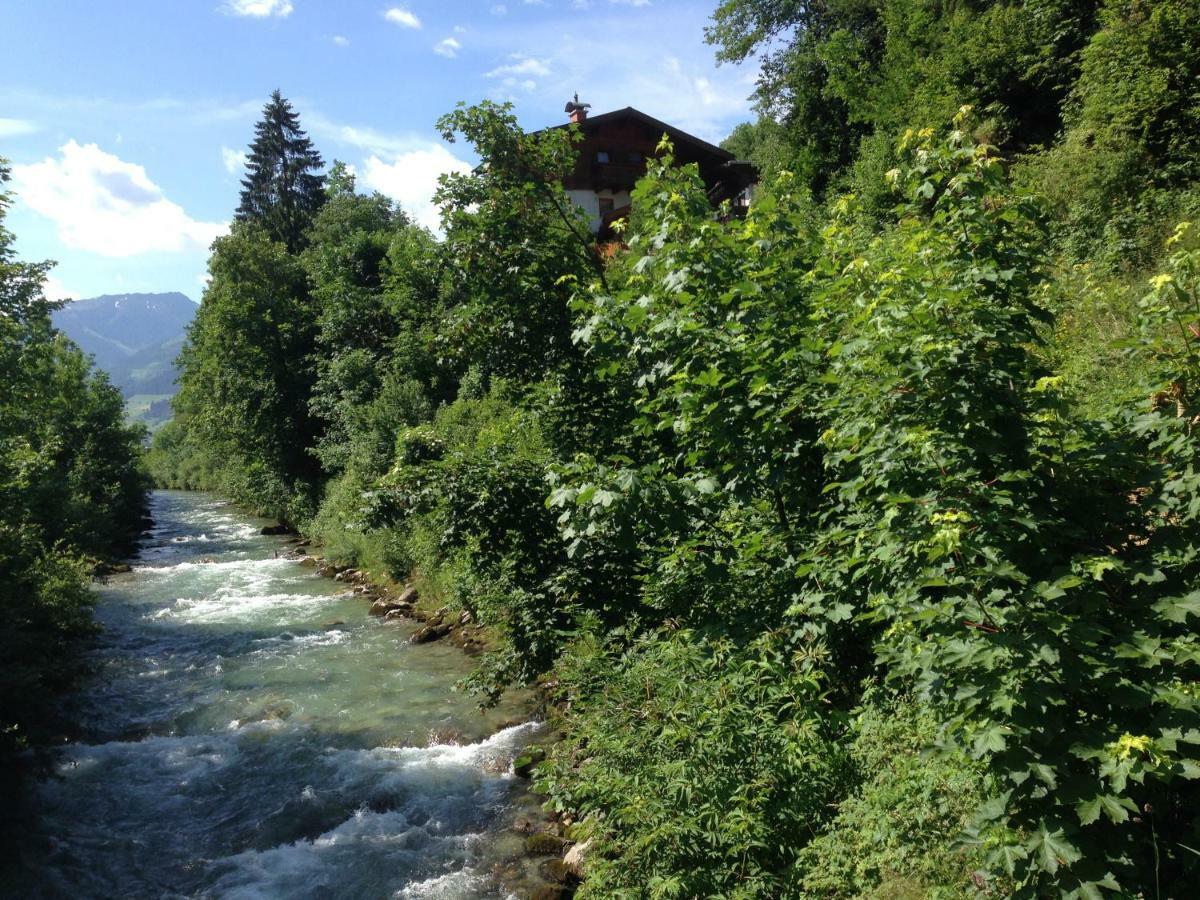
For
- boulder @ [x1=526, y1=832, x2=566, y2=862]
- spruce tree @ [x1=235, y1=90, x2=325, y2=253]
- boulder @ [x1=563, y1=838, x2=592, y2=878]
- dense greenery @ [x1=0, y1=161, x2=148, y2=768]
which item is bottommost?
boulder @ [x1=526, y1=832, x2=566, y2=862]

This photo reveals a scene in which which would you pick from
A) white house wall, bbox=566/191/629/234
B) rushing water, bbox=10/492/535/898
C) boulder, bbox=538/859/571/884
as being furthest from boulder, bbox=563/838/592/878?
white house wall, bbox=566/191/629/234

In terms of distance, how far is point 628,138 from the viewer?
132 ft

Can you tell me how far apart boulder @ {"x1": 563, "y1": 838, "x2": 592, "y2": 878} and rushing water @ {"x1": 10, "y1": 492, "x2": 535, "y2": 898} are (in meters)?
0.78

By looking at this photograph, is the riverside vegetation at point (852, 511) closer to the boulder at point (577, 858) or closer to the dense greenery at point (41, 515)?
the boulder at point (577, 858)

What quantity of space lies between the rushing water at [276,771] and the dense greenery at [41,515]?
38.9 inches

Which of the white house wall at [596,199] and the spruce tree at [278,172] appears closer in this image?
the white house wall at [596,199]

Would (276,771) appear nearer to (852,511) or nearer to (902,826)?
(902,826)

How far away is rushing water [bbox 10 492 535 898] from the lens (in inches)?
323

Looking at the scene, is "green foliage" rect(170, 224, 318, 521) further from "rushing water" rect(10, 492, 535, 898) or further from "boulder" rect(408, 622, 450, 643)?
"boulder" rect(408, 622, 450, 643)

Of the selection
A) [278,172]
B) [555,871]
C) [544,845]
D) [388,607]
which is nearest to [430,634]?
[388,607]

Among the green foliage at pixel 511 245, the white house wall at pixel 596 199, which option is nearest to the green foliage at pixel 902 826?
the green foliage at pixel 511 245

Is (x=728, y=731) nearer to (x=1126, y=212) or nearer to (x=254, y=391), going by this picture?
(x=1126, y=212)

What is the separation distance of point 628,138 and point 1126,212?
3206 cm

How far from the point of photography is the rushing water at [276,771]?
8.20 meters
